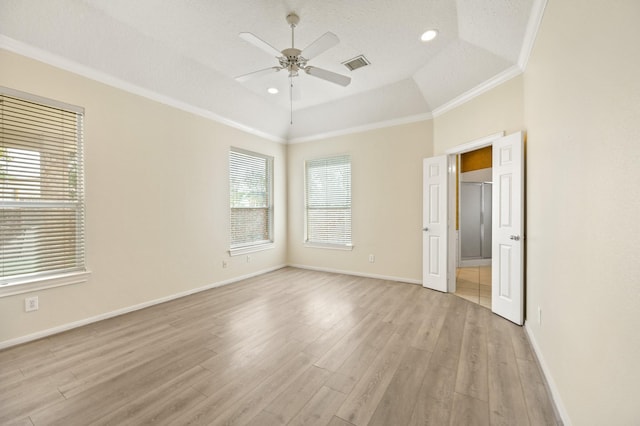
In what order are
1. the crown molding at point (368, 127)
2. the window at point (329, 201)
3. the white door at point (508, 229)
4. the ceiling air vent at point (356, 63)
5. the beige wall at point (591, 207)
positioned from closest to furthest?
the beige wall at point (591, 207)
the white door at point (508, 229)
the ceiling air vent at point (356, 63)
the crown molding at point (368, 127)
the window at point (329, 201)

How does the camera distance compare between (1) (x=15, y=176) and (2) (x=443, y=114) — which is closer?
(1) (x=15, y=176)

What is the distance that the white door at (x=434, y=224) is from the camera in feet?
13.3

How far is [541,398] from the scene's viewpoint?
5.86 feet

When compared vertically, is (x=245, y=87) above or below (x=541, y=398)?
above

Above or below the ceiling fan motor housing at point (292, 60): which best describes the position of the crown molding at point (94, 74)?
above

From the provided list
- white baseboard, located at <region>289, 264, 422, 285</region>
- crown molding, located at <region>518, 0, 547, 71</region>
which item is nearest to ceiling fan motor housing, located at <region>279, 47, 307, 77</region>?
crown molding, located at <region>518, 0, 547, 71</region>

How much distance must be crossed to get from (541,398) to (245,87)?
16.0ft

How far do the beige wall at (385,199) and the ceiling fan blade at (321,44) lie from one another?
8.97 ft

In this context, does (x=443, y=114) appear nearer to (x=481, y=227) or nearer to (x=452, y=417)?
(x=481, y=227)

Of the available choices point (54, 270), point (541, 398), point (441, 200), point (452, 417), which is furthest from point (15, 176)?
point (441, 200)

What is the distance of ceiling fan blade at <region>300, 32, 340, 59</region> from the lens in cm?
216

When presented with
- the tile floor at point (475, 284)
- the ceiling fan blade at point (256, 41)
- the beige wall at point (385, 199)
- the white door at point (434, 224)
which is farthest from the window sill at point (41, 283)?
the tile floor at point (475, 284)

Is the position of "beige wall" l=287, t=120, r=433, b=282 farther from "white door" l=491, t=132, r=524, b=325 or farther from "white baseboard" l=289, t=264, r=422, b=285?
"white door" l=491, t=132, r=524, b=325

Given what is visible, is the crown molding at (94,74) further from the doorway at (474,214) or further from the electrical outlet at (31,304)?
the doorway at (474,214)
